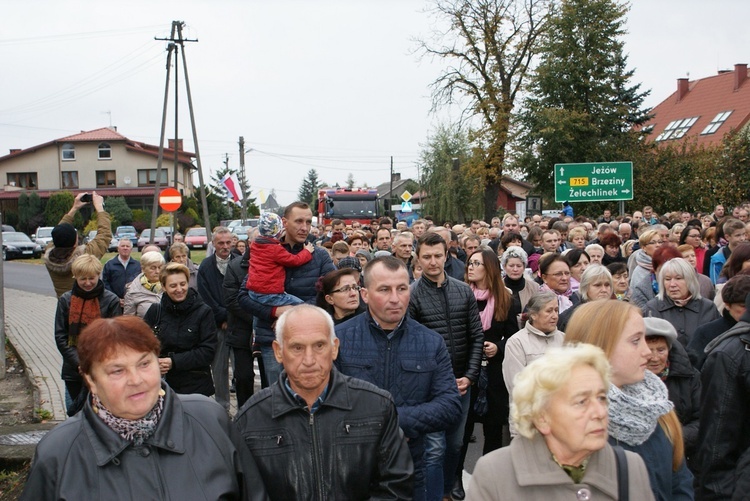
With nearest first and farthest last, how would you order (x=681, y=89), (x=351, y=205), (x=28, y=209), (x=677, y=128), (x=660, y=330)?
1. (x=660, y=330)
2. (x=351, y=205)
3. (x=677, y=128)
4. (x=681, y=89)
5. (x=28, y=209)

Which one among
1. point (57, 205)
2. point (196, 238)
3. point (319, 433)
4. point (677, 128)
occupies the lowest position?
point (196, 238)

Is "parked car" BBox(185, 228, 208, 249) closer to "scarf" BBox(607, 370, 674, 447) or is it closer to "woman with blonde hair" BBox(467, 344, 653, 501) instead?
"scarf" BBox(607, 370, 674, 447)

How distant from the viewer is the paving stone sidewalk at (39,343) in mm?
9562

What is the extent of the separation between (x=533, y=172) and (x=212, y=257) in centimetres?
3601

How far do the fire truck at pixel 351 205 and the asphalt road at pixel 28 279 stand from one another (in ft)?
36.7

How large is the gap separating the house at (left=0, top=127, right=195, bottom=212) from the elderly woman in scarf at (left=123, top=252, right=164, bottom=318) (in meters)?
72.2

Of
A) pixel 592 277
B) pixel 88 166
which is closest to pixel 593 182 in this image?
pixel 592 277

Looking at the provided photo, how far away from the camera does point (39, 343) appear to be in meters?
13.9

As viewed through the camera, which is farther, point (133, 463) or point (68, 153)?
point (68, 153)

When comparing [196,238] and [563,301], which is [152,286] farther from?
[196,238]

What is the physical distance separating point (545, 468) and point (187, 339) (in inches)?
174

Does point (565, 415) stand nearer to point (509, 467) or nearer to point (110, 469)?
point (509, 467)

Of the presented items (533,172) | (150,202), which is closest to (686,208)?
(533,172)

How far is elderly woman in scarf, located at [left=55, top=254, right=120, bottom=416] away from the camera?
6848 mm
